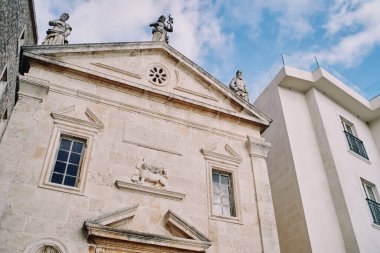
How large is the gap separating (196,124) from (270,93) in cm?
504

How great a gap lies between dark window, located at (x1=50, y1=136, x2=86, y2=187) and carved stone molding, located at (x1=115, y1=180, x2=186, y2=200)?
38.5 inches

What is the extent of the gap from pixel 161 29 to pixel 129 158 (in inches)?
194

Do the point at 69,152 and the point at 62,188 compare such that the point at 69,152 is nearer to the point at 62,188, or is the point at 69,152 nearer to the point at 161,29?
the point at 62,188

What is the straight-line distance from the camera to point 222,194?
31.2ft

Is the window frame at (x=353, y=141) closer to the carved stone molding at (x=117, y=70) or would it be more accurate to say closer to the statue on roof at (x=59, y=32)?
the carved stone molding at (x=117, y=70)

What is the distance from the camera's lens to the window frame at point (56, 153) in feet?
24.7

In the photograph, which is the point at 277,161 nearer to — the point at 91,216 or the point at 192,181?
the point at 192,181

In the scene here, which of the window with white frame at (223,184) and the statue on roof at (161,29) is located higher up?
the statue on roof at (161,29)

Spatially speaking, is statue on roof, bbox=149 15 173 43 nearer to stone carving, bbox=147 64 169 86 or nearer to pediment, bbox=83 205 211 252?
stone carving, bbox=147 64 169 86

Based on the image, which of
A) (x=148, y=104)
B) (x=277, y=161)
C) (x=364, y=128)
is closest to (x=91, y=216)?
(x=148, y=104)

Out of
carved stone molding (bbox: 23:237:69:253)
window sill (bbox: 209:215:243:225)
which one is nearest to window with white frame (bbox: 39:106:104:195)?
carved stone molding (bbox: 23:237:69:253)

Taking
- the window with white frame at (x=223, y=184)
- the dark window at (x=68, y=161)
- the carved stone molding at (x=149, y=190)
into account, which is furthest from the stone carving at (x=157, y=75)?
the carved stone molding at (x=149, y=190)

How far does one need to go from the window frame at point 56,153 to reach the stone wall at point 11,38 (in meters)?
1.53

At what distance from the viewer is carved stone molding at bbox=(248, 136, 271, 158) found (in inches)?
414
